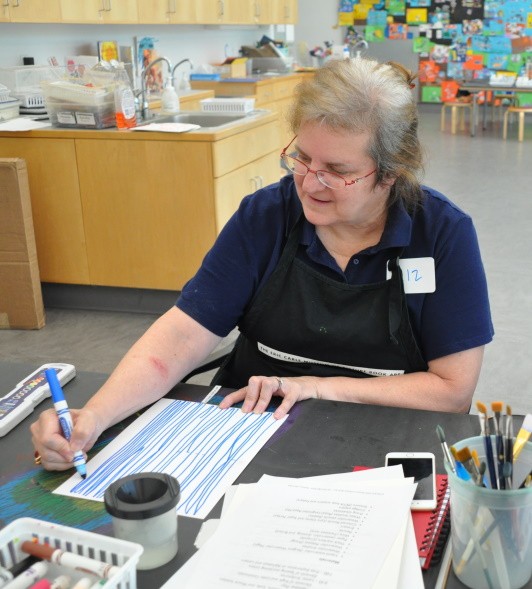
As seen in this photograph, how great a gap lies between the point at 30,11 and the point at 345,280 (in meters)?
3.22

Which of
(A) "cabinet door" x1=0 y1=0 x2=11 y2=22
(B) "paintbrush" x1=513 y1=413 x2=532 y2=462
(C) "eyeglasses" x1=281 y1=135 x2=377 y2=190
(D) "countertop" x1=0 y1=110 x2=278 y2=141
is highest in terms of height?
(A) "cabinet door" x1=0 y1=0 x2=11 y2=22

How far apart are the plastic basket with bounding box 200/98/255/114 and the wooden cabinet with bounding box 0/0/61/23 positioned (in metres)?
0.99

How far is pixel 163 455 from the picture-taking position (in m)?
1.14

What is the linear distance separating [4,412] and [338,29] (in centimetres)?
1034

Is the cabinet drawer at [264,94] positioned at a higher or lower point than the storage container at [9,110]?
lower

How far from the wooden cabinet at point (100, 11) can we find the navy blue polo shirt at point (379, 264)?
10.6 ft


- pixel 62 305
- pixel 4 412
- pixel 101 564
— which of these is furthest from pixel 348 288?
pixel 62 305

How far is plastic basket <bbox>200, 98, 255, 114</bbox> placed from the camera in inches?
173

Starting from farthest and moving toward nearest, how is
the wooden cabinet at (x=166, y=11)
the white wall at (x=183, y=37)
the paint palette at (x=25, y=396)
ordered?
1. the wooden cabinet at (x=166, y=11)
2. the white wall at (x=183, y=37)
3. the paint palette at (x=25, y=396)

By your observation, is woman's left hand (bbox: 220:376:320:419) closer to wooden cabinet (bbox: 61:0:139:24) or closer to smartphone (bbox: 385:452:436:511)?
smartphone (bbox: 385:452:436:511)

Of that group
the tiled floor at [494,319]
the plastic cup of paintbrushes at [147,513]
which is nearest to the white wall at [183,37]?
the plastic cup of paintbrushes at [147,513]

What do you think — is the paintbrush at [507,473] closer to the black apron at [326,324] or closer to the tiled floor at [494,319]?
the black apron at [326,324]

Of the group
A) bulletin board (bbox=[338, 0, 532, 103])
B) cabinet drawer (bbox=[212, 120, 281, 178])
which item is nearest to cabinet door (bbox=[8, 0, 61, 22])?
cabinet drawer (bbox=[212, 120, 281, 178])

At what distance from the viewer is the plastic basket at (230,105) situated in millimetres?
4391
